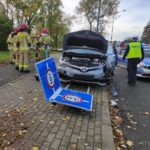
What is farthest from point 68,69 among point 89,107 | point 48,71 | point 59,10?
point 59,10

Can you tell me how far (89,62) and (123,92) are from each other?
5.46 ft

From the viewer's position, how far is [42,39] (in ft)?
44.4

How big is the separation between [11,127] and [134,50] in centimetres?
819

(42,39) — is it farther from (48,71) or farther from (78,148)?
(78,148)

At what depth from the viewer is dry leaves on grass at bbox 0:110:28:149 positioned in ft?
15.3

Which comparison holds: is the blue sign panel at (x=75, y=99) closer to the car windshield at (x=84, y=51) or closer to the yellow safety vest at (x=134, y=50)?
the car windshield at (x=84, y=51)

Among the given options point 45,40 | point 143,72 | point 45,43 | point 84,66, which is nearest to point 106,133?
point 84,66

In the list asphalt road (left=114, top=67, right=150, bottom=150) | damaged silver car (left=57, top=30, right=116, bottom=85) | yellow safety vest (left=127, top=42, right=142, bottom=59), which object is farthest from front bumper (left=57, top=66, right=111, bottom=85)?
yellow safety vest (left=127, top=42, right=142, bottom=59)

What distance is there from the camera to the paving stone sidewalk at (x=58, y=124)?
4.68 metres

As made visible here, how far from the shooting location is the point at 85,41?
1184 centimetres

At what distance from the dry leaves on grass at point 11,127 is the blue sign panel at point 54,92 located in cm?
90

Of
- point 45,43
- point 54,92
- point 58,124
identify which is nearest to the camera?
point 58,124

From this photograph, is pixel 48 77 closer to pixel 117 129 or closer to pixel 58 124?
pixel 58 124

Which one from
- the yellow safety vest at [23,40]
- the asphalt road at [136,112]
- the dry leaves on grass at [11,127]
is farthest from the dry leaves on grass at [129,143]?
the yellow safety vest at [23,40]
